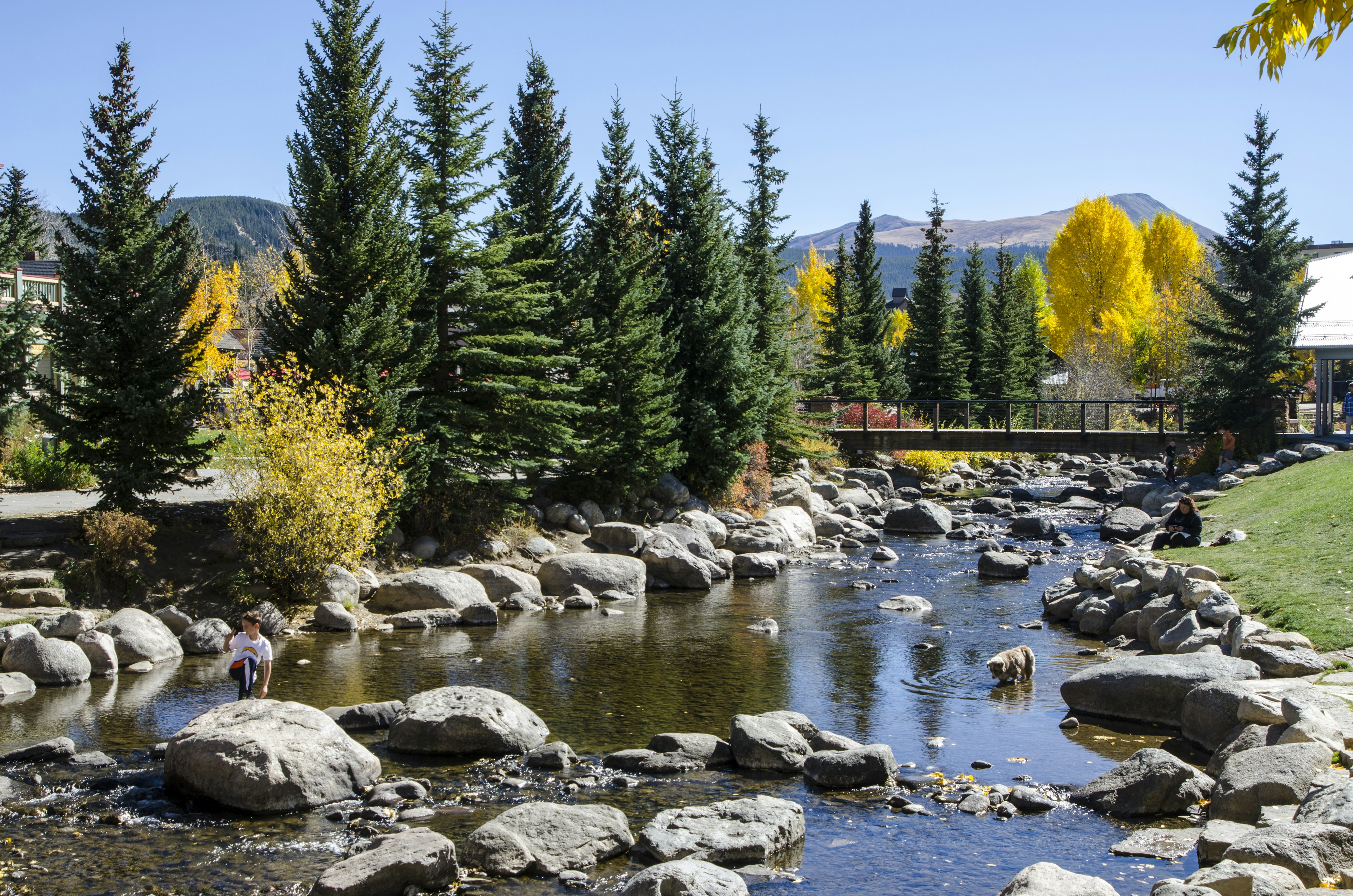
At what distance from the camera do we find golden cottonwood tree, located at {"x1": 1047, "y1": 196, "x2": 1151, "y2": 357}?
5909 centimetres

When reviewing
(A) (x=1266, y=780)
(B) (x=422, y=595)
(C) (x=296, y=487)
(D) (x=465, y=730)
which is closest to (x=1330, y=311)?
(A) (x=1266, y=780)

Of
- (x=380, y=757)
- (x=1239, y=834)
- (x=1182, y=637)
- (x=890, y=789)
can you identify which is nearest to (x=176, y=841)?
(x=380, y=757)

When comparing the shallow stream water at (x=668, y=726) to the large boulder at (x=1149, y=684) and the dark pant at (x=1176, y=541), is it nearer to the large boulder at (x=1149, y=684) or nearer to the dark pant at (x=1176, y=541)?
the large boulder at (x=1149, y=684)

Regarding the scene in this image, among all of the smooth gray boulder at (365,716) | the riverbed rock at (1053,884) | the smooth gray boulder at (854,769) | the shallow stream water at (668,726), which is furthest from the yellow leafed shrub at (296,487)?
the riverbed rock at (1053,884)

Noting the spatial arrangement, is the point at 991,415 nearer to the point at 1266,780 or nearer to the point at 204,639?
the point at 204,639

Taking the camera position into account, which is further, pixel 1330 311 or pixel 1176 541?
pixel 1330 311

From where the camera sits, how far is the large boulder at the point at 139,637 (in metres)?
16.6

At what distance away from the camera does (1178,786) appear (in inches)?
407

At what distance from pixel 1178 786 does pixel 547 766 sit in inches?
260

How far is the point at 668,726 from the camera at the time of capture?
1358cm

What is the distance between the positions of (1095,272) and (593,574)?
153 ft

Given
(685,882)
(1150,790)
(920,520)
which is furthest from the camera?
(920,520)

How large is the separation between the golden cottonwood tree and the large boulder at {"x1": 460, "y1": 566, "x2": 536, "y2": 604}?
145ft

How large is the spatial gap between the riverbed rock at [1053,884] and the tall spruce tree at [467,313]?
57.7ft
